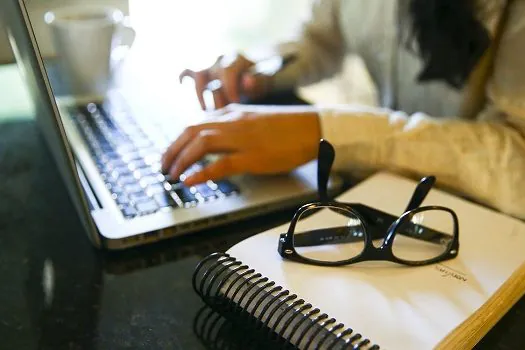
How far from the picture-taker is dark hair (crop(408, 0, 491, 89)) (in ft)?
2.46

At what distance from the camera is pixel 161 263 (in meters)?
0.59

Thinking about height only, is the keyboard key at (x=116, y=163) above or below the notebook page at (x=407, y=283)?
above

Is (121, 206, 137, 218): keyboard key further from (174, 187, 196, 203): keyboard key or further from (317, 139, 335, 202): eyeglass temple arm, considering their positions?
(317, 139, 335, 202): eyeglass temple arm

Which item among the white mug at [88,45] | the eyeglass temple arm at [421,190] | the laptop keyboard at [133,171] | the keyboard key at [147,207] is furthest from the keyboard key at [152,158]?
the eyeglass temple arm at [421,190]

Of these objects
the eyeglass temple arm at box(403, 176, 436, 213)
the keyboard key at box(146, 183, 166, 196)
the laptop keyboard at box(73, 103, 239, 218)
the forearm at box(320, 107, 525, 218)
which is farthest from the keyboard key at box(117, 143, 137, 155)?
the eyeglass temple arm at box(403, 176, 436, 213)

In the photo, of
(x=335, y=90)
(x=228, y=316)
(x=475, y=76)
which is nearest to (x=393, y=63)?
(x=475, y=76)

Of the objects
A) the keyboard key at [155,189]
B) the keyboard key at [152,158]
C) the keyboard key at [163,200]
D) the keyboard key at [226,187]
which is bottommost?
the keyboard key at [226,187]

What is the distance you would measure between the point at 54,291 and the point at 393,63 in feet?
2.19

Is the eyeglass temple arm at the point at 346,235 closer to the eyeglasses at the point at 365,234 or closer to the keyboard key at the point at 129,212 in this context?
the eyeglasses at the point at 365,234

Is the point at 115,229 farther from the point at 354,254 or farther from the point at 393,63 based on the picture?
the point at 393,63

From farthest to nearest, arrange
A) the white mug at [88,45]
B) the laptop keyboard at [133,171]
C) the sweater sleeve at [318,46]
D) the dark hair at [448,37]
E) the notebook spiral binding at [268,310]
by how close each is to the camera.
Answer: the sweater sleeve at [318,46] < the white mug at [88,45] < the dark hair at [448,37] < the laptop keyboard at [133,171] < the notebook spiral binding at [268,310]

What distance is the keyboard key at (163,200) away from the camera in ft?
2.11

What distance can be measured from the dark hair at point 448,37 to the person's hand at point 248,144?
198 mm

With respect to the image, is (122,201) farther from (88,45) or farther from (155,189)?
(88,45)
